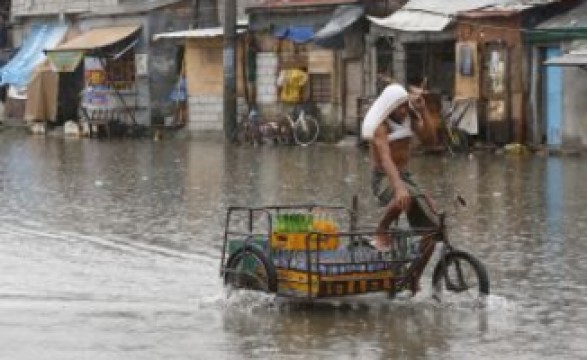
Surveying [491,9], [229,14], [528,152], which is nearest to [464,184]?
[528,152]

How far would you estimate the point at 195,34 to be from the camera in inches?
1463

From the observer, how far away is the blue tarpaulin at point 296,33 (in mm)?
34281

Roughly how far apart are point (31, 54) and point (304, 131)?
602 inches

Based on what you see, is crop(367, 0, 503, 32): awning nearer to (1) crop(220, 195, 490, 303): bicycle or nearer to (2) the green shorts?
(2) the green shorts

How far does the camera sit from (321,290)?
9.37 m

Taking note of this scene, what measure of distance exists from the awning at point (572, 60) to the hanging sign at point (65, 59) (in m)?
17.6

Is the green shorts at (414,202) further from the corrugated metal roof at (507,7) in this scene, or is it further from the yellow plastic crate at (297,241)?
the corrugated metal roof at (507,7)

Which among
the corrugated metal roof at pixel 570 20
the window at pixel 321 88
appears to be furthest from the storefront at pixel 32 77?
the corrugated metal roof at pixel 570 20

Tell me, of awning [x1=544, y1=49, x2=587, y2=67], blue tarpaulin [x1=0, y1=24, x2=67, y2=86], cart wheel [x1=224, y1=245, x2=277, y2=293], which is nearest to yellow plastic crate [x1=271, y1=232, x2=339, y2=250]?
cart wheel [x1=224, y1=245, x2=277, y2=293]

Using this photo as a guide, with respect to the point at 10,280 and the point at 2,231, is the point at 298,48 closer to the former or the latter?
the point at 2,231

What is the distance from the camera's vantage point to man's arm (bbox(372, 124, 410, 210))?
9.60m

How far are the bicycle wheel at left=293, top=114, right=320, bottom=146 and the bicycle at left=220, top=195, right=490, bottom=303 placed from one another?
2314 centimetres

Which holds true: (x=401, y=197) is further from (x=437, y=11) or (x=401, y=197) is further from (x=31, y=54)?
(x=31, y=54)

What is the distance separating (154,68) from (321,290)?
101 feet
